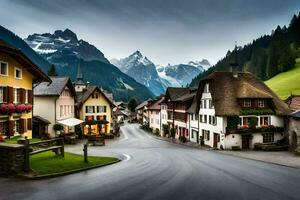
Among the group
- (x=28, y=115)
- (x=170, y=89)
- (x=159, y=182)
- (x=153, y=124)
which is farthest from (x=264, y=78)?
(x=159, y=182)

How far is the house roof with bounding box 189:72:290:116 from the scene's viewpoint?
147ft

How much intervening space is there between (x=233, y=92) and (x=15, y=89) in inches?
1204

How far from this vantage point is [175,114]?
69188 millimetres

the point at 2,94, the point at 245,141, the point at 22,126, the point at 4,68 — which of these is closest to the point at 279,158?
the point at 245,141

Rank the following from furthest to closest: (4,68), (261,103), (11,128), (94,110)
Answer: (94,110) < (261,103) < (11,128) < (4,68)

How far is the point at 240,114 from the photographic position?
145 feet

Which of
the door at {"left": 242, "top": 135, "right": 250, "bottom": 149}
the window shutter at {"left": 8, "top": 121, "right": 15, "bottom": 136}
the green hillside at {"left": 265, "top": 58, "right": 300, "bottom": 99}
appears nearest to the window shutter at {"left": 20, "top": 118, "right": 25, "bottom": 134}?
the window shutter at {"left": 8, "top": 121, "right": 15, "bottom": 136}

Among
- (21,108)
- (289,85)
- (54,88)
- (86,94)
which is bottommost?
(21,108)

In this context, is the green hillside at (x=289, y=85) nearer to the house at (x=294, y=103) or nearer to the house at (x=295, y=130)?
the house at (x=294, y=103)

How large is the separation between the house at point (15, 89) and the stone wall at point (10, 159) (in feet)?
38.4

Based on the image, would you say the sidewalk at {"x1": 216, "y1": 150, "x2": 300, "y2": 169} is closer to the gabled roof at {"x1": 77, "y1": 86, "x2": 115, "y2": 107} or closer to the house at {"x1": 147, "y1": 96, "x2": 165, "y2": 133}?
the gabled roof at {"x1": 77, "y1": 86, "x2": 115, "y2": 107}

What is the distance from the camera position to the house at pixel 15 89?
87.5 ft

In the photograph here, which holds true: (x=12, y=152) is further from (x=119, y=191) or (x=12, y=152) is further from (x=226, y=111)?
(x=226, y=111)

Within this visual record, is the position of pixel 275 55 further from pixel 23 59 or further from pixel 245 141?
pixel 23 59
